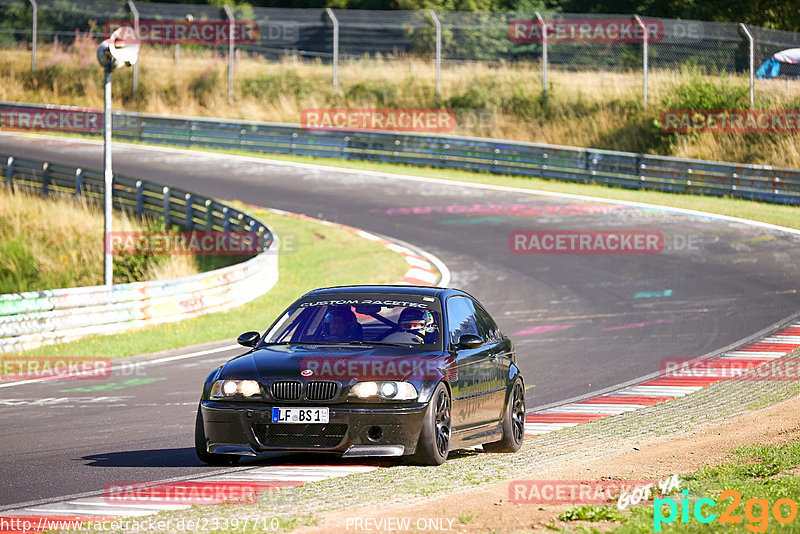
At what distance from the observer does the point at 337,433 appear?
323 inches

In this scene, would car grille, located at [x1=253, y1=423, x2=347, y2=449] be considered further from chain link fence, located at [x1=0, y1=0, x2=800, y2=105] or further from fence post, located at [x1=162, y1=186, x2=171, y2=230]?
chain link fence, located at [x1=0, y1=0, x2=800, y2=105]

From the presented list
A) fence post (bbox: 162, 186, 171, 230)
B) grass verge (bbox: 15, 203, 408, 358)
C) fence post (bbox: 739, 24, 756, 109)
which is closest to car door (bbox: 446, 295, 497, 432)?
grass verge (bbox: 15, 203, 408, 358)

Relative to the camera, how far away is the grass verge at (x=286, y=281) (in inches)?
648

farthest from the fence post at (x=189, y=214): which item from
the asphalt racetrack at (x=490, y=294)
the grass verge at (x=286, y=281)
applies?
the asphalt racetrack at (x=490, y=294)

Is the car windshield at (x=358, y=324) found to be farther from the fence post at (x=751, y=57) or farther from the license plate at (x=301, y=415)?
the fence post at (x=751, y=57)

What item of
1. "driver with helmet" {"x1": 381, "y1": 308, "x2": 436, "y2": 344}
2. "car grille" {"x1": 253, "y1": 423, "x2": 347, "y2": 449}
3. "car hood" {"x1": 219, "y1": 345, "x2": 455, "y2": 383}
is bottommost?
"car grille" {"x1": 253, "y1": 423, "x2": 347, "y2": 449}

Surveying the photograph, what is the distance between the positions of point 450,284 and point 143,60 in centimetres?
3388

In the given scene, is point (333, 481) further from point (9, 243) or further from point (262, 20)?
point (262, 20)

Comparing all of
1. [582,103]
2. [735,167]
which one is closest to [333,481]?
[735,167]

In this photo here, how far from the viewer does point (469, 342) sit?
29.7 feet

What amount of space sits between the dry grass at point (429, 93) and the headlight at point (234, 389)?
26.8 meters

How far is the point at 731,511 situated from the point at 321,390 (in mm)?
3077

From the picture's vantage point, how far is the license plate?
26.9 feet

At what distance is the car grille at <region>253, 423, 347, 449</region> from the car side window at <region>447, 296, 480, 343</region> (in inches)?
56.3
